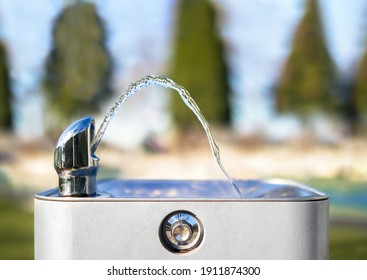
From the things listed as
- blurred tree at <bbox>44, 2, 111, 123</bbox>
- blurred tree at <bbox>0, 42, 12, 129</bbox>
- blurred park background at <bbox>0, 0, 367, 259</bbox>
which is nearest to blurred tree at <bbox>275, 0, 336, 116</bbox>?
blurred park background at <bbox>0, 0, 367, 259</bbox>

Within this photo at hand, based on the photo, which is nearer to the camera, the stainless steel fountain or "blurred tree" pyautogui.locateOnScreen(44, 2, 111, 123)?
the stainless steel fountain

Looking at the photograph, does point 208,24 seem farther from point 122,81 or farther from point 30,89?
point 30,89

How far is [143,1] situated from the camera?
5508mm

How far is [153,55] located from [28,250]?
2.21 m

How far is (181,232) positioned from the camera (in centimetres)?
118

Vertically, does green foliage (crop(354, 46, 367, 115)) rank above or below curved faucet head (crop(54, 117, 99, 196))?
above

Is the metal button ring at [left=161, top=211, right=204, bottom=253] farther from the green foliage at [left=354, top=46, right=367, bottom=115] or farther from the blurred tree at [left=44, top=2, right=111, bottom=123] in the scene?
the green foliage at [left=354, top=46, right=367, bottom=115]

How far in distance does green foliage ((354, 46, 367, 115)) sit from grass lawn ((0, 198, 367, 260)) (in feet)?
4.00

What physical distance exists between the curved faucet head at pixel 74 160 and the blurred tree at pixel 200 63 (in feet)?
13.6

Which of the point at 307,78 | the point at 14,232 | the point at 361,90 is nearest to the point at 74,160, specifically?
the point at 14,232

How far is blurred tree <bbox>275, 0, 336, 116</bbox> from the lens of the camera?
559cm

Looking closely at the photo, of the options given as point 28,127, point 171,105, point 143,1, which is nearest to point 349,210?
point 171,105

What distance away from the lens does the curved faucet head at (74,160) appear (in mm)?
1311

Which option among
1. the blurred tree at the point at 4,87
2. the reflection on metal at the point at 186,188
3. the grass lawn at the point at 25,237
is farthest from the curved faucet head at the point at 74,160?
the blurred tree at the point at 4,87
